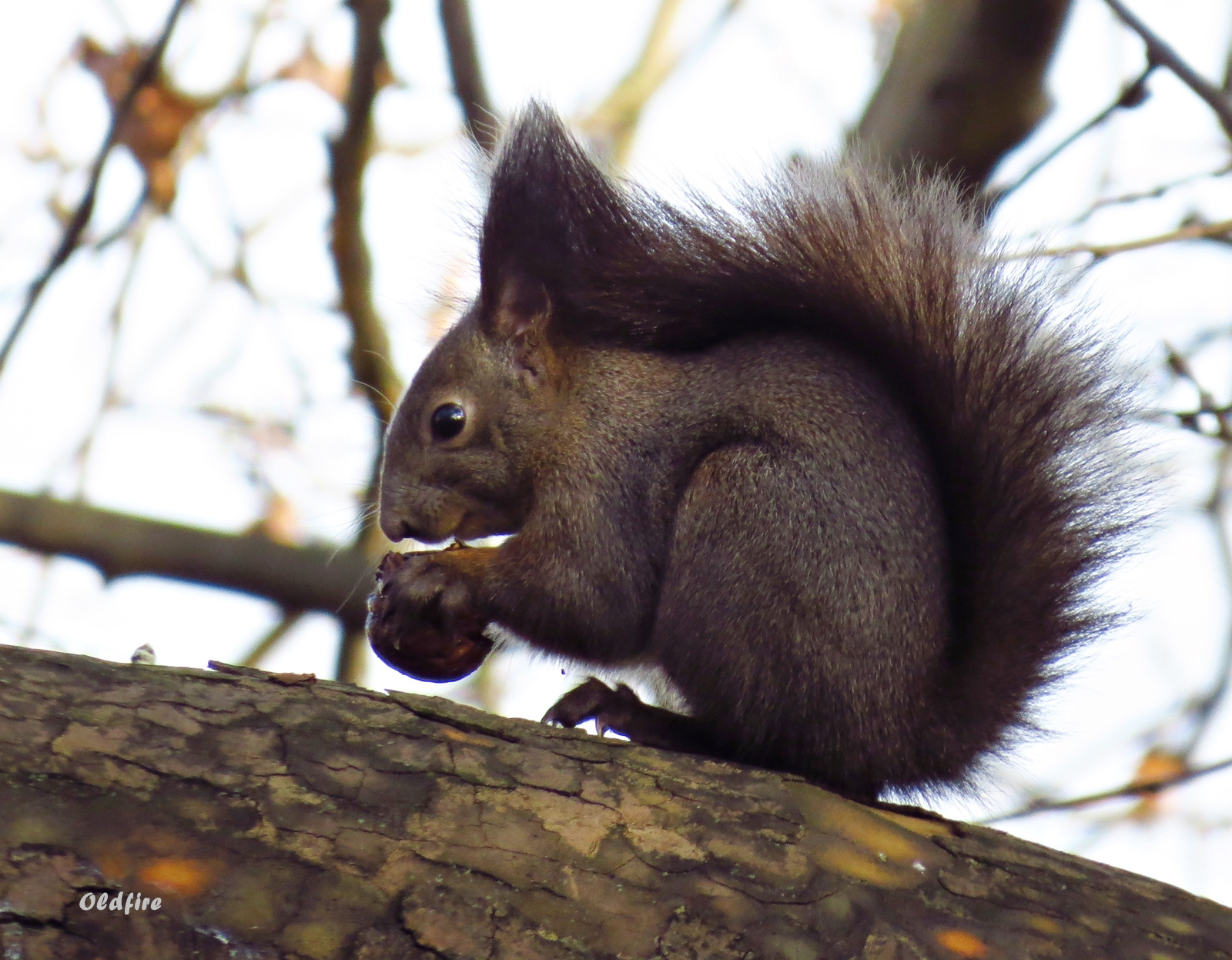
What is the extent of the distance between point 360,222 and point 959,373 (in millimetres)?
2054

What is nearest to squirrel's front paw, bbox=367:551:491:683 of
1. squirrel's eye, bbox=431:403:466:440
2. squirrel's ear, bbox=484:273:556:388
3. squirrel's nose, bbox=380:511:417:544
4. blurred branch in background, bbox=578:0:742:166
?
squirrel's nose, bbox=380:511:417:544

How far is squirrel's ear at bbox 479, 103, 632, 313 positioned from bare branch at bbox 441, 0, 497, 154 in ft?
2.54

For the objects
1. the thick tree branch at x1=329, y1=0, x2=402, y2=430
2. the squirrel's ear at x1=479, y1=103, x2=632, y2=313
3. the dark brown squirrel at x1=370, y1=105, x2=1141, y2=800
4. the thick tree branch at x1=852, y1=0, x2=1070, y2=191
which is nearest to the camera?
the dark brown squirrel at x1=370, y1=105, x2=1141, y2=800

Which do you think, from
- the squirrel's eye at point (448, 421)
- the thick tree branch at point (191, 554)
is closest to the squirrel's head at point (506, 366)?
the squirrel's eye at point (448, 421)

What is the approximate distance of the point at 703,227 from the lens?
2.64m

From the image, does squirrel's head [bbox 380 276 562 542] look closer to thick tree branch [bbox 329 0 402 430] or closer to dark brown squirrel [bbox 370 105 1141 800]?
dark brown squirrel [bbox 370 105 1141 800]

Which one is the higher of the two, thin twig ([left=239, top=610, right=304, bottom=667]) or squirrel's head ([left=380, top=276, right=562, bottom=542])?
thin twig ([left=239, top=610, right=304, bottom=667])

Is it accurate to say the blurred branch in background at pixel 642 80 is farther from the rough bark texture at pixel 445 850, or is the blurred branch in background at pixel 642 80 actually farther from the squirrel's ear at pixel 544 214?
the rough bark texture at pixel 445 850

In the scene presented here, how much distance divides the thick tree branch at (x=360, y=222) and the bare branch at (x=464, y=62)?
0.21 meters

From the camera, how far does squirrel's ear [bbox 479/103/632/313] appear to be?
2777mm

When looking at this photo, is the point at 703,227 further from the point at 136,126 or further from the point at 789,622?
the point at 136,126

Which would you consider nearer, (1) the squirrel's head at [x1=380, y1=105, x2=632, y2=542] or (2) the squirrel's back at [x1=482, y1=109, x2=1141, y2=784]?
(2) the squirrel's back at [x1=482, y1=109, x2=1141, y2=784]

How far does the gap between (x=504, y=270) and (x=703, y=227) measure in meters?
0.58

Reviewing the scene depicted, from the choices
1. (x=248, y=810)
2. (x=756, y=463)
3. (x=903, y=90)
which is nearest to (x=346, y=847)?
(x=248, y=810)
